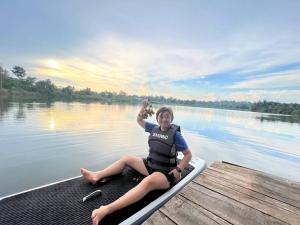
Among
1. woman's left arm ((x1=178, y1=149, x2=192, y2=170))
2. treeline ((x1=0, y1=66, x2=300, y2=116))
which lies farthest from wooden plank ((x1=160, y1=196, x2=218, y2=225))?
treeline ((x1=0, y1=66, x2=300, y2=116))

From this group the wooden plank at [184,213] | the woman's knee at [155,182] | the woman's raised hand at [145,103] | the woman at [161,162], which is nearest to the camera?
the wooden plank at [184,213]

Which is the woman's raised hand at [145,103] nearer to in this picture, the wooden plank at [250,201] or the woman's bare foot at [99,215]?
the wooden plank at [250,201]

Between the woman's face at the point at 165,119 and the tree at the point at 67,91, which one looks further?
the tree at the point at 67,91

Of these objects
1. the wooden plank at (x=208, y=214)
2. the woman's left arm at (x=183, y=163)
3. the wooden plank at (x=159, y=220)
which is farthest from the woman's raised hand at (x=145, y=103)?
the wooden plank at (x=159, y=220)

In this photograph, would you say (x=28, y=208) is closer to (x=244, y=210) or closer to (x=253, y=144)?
(x=244, y=210)

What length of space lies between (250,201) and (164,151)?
3.69ft

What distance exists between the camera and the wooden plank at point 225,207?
180cm

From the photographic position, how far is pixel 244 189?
8.09 feet

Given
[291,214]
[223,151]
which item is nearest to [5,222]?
[291,214]

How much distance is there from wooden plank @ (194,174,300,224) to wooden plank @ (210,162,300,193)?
0.65 m

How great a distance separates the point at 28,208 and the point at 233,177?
266cm

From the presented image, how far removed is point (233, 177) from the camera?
113 inches

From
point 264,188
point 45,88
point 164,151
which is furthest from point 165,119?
point 45,88

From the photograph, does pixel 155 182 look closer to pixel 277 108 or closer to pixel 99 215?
pixel 99 215
